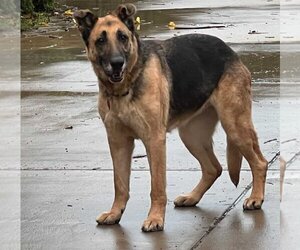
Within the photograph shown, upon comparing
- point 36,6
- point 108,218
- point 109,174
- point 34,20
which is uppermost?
point 108,218

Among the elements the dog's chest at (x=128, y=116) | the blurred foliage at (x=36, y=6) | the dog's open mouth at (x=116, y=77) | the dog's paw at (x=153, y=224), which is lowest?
the blurred foliage at (x=36, y=6)

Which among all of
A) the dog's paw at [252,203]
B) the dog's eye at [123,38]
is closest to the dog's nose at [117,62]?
the dog's eye at [123,38]

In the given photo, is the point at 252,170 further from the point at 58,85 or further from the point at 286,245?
the point at 58,85

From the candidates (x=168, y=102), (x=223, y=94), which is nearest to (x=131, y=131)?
(x=168, y=102)

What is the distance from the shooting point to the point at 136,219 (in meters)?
7.03

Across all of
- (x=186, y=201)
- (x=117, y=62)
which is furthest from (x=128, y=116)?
(x=186, y=201)

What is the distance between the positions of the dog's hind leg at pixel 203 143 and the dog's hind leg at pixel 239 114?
197 mm

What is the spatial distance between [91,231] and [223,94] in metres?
1.45

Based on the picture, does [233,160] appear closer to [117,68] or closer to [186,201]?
[186,201]

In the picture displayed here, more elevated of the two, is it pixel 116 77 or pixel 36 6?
pixel 116 77

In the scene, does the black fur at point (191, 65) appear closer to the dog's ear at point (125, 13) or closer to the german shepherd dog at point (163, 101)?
the german shepherd dog at point (163, 101)

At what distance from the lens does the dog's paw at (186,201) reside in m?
7.33

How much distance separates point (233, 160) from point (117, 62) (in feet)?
4.64

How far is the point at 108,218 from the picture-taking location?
6926 millimetres
